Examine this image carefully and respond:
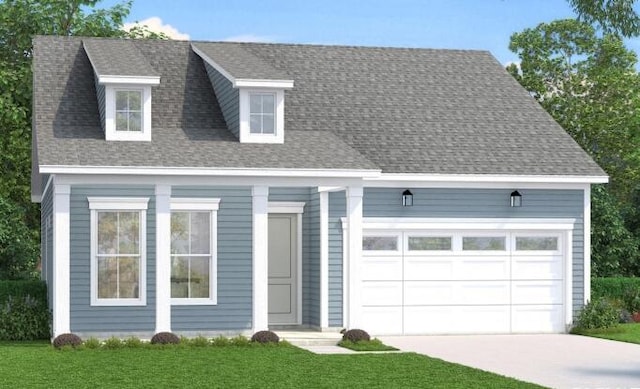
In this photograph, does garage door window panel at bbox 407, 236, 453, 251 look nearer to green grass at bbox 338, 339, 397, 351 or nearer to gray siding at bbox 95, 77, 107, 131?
green grass at bbox 338, 339, 397, 351

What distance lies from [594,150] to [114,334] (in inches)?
1052

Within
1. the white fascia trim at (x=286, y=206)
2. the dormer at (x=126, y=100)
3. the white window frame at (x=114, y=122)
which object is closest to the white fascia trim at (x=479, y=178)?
the white fascia trim at (x=286, y=206)

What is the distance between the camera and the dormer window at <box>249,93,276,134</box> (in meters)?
25.3

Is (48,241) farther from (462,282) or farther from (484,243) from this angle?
(484,243)

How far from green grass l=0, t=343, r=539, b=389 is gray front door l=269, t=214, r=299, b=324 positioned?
4.06 m

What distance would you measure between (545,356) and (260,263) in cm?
552

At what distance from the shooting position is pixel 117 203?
23.8m

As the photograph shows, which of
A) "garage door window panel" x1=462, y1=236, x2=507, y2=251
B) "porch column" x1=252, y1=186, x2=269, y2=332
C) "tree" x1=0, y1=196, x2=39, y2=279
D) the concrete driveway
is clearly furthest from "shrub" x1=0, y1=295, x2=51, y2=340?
"garage door window panel" x1=462, y1=236, x2=507, y2=251

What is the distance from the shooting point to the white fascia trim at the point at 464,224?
25.5 m

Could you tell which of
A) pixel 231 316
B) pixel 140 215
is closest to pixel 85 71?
pixel 140 215

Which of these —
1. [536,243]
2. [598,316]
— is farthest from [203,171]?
[598,316]

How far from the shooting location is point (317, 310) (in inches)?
1001

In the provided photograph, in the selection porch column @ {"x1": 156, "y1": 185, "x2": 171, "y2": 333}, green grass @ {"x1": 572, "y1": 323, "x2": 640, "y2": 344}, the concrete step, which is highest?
porch column @ {"x1": 156, "y1": 185, "x2": 171, "y2": 333}

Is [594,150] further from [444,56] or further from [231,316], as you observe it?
[231,316]
